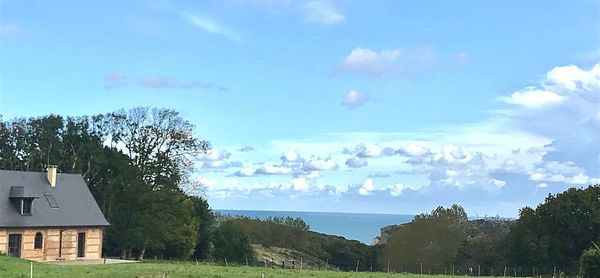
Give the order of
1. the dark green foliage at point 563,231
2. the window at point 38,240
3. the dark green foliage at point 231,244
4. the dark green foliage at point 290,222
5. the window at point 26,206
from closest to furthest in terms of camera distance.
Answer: the window at point 38,240 < the window at point 26,206 < the dark green foliage at point 563,231 < the dark green foliage at point 231,244 < the dark green foliage at point 290,222

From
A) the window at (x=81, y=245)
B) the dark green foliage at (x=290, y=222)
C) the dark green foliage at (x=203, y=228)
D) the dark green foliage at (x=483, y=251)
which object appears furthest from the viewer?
the dark green foliage at (x=290, y=222)

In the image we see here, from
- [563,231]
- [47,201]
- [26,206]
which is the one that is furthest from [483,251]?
[26,206]

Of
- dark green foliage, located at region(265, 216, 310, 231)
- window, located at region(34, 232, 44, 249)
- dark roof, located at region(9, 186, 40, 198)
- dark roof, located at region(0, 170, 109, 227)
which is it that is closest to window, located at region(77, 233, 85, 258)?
dark roof, located at region(0, 170, 109, 227)

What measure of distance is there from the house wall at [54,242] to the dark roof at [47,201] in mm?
459

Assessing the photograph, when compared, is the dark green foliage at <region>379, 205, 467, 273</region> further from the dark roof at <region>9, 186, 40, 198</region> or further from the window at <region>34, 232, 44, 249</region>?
the dark roof at <region>9, 186, 40, 198</region>

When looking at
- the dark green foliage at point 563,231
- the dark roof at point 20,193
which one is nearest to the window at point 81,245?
the dark roof at point 20,193

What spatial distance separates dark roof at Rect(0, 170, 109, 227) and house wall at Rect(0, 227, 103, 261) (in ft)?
1.50

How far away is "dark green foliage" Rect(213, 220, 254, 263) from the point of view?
A: 197 ft

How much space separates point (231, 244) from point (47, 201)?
18.2 meters

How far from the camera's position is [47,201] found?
46.9 metres

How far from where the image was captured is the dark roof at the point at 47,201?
146ft

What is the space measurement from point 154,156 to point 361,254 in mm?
28161

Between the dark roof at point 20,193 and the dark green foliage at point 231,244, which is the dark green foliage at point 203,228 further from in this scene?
the dark roof at point 20,193

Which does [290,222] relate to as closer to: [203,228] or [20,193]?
[203,228]
